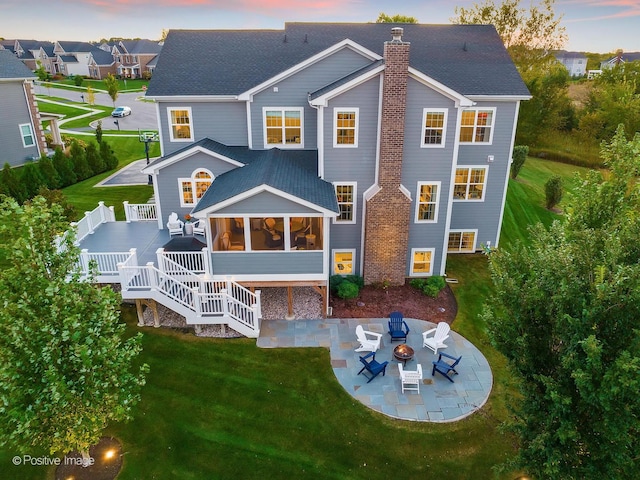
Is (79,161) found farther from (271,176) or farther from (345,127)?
(345,127)

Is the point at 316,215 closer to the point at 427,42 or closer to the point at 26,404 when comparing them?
the point at 26,404

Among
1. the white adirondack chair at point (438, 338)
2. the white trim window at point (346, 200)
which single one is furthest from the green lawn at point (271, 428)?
the white trim window at point (346, 200)

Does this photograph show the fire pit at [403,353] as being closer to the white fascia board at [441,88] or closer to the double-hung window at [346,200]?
the double-hung window at [346,200]

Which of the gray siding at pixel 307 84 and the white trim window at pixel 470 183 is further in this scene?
the white trim window at pixel 470 183

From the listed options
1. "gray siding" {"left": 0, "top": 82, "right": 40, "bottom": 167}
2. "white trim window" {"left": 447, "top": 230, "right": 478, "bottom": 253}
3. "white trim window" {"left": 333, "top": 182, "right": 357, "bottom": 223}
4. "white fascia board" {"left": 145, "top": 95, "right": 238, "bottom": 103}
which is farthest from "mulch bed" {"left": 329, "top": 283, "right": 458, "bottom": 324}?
"gray siding" {"left": 0, "top": 82, "right": 40, "bottom": 167}

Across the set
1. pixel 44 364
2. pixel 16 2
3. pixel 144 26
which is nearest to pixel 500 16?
pixel 44 364

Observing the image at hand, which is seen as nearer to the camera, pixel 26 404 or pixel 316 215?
pixel 26 404

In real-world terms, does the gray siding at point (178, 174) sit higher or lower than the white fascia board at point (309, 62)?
lower
